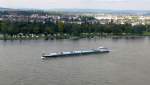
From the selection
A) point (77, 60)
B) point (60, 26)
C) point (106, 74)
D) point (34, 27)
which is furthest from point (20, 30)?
point (106, 74)

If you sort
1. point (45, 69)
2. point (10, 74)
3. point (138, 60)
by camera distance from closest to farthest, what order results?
point (10, 74) → point (45, 69) → point (138, 60)

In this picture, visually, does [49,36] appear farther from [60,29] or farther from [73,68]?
[73,68]

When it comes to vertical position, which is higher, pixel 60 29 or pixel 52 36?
pixel 60 29

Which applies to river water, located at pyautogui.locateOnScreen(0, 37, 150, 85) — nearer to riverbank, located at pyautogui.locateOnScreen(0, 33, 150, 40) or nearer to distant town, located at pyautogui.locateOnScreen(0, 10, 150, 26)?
riverbank, located at pyautogui.locateOnScreen(0, 33, 150, 40)

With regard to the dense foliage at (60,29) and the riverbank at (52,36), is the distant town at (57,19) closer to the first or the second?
the dense foliage at (60,29)

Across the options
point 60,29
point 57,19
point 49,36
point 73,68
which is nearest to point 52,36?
point 49,36

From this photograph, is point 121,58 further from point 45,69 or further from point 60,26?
point 60,26

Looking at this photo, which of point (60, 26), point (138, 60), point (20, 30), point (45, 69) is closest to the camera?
point (45, 69)

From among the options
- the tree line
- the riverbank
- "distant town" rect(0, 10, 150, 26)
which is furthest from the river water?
"distant town" rect(0, 10, 150, 26)

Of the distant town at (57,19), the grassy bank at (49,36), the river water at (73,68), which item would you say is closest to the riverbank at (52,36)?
the grassy bank at (49,36)
